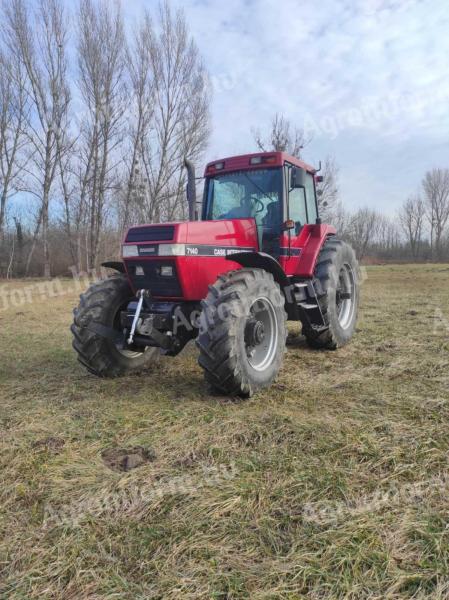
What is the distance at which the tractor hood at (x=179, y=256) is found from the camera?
3939 mm

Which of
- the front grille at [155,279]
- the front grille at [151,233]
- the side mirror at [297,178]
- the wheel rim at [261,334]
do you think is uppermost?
the side mirror at [297,178]

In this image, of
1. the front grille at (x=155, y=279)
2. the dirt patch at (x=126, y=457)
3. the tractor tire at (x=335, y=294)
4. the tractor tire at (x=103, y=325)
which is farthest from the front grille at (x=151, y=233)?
the tractor tire at (x=335, y=294)

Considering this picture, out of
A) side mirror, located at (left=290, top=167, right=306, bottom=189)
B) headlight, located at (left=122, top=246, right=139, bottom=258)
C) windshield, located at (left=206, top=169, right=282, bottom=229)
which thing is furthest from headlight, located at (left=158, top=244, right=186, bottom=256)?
side mirror, located at (left=290, top=167, right=306, bottom=189)

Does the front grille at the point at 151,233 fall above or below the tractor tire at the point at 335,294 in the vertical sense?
above

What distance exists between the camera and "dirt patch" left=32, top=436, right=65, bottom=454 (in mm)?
2991

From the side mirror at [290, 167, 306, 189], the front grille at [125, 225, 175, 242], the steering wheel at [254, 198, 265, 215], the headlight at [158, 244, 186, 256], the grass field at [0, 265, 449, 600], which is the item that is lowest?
the grass field at [0, 265, 449, 600]

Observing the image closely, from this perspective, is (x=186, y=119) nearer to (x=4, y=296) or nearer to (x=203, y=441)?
(x=4, y=296)

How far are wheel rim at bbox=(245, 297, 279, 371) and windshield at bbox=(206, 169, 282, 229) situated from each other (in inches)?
45.4

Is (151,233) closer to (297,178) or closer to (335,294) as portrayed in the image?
(297,178)

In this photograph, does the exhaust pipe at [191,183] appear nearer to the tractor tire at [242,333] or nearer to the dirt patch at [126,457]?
the tractor tire at [242,333]

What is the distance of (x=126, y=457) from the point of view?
9.34 feet

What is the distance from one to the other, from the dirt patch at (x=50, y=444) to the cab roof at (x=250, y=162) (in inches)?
134

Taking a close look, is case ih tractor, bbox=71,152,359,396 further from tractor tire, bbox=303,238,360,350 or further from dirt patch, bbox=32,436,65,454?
dirt patch, bbox=32,436,65,454

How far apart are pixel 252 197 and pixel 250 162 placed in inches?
15.4
